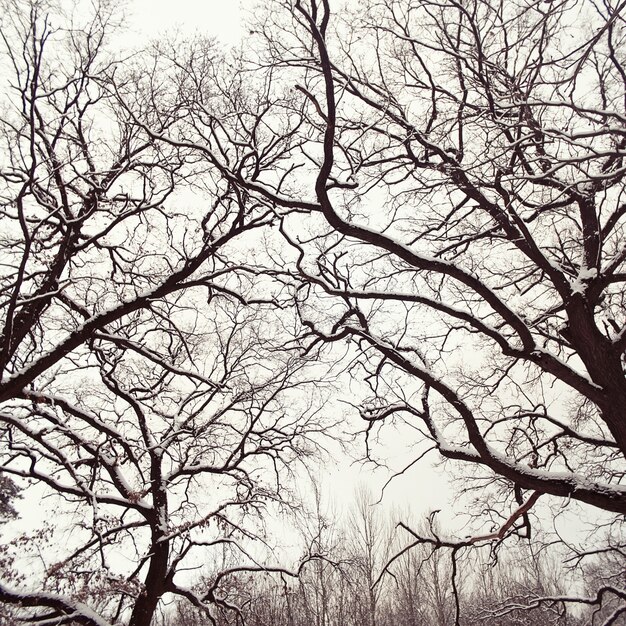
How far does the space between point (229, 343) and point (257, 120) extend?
610 cm

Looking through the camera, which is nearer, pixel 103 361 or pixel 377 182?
pixel 377 182

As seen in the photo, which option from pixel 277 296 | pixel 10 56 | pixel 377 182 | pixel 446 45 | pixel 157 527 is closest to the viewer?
pixel 10 56

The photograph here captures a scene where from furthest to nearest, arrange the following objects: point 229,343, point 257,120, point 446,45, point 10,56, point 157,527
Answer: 1. point 229,343
2. point 157,527
3. point 257,120
4. point 446,45
5. point 10,56

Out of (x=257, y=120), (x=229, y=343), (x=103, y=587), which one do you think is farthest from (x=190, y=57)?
(x=103, y=587)

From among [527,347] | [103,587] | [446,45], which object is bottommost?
[103,587]

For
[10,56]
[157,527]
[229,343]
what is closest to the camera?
[10,56]

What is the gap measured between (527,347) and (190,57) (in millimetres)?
7178

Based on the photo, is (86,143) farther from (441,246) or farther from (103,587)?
(103,587)

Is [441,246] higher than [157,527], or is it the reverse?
[441,246]

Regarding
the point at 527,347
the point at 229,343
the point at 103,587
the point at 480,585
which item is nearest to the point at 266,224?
the point at 229,343

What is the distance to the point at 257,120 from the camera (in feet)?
26.6

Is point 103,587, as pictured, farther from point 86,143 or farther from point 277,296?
point 86,143

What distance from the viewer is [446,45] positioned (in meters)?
7.57

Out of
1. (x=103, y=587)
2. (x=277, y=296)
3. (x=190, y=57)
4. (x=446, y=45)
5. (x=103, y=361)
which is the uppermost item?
(x=190, y=57)
